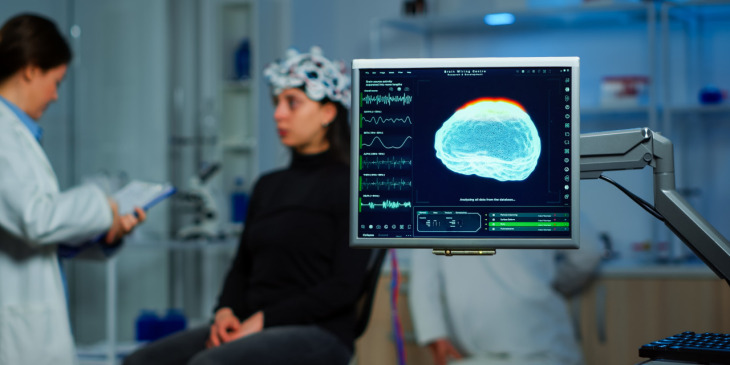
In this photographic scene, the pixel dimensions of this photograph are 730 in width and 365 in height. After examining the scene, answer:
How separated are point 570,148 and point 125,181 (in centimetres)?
314

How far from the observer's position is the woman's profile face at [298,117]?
234 cm

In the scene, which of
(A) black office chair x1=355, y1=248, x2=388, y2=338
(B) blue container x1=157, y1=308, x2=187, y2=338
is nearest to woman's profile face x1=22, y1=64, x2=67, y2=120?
(A) black office chair x1=355, y1=248, x2=388, y2=338

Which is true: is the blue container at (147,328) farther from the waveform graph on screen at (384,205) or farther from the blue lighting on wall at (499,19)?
the waveform graph on screen at (384,205)

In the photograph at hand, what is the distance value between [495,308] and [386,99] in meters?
1.62

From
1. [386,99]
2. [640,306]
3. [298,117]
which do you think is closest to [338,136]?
[298,117]

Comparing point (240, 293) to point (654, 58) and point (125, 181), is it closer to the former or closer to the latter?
point (125, 181)

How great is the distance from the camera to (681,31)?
3.76m

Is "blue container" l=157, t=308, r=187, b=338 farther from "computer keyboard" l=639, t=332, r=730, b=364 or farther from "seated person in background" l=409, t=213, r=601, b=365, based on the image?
"computer keyboard" l=639, t=332, r=730, b=364

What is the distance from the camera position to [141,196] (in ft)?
7.73

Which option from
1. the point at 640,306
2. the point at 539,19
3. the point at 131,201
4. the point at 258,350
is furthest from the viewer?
the point at 539,19

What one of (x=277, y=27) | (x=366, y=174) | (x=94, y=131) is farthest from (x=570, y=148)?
(x=94, y=131)

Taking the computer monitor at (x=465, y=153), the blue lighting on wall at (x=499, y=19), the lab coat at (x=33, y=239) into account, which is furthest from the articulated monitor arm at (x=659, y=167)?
the blue lighting on wall at (x=499, y=19)

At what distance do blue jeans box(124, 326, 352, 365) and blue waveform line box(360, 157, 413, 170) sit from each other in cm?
80

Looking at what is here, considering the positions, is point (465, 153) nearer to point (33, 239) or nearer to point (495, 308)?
point (33, 239)
